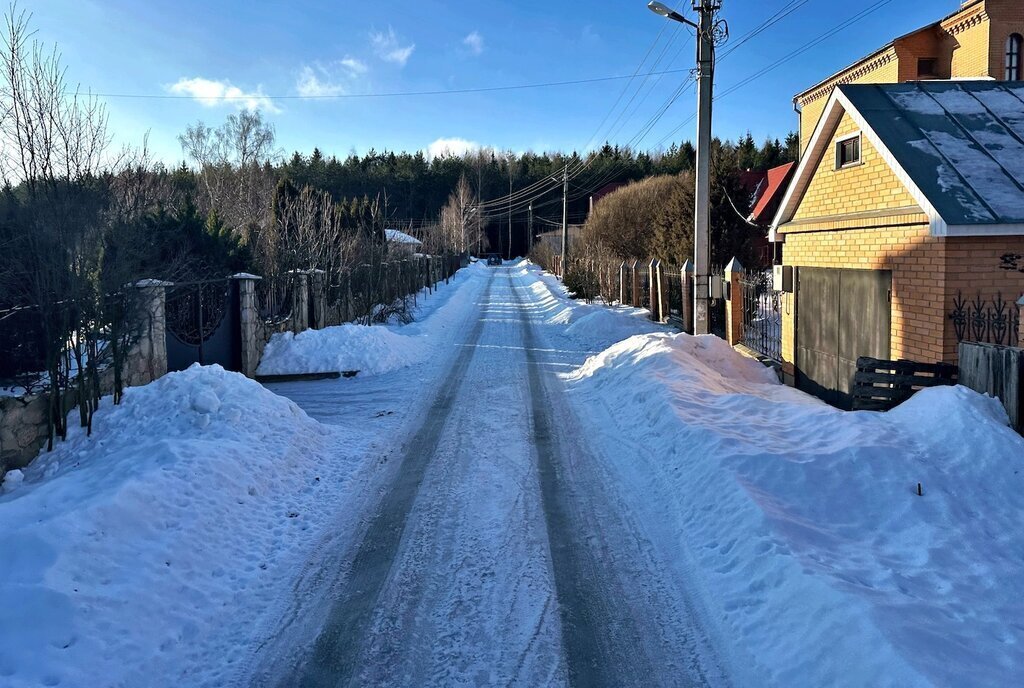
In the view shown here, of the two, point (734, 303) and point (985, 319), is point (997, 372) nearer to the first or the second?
point (985, 319)

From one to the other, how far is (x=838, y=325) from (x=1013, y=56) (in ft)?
92.3

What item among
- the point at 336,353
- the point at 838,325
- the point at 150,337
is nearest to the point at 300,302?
the point at 336,353

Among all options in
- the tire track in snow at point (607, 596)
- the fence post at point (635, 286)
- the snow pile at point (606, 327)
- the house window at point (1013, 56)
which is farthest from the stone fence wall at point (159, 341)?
the house window at point (1013, 56)

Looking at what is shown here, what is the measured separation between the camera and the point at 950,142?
8.66 metres

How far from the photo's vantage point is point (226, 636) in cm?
416

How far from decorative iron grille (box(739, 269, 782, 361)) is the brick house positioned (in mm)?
18109

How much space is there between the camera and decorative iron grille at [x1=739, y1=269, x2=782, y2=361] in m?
14.1

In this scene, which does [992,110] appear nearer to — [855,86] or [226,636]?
[855,86]

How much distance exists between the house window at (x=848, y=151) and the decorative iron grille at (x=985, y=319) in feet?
9.28

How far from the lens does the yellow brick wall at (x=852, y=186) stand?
8734mm

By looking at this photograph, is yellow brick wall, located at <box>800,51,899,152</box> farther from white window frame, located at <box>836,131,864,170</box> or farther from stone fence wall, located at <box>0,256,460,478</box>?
stone fence wall, located at <box>0,256,460,478</box>

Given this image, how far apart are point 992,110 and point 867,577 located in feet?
25.6

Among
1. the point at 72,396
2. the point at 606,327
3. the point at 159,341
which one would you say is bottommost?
the point at 72,396

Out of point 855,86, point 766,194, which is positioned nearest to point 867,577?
point 855,86
